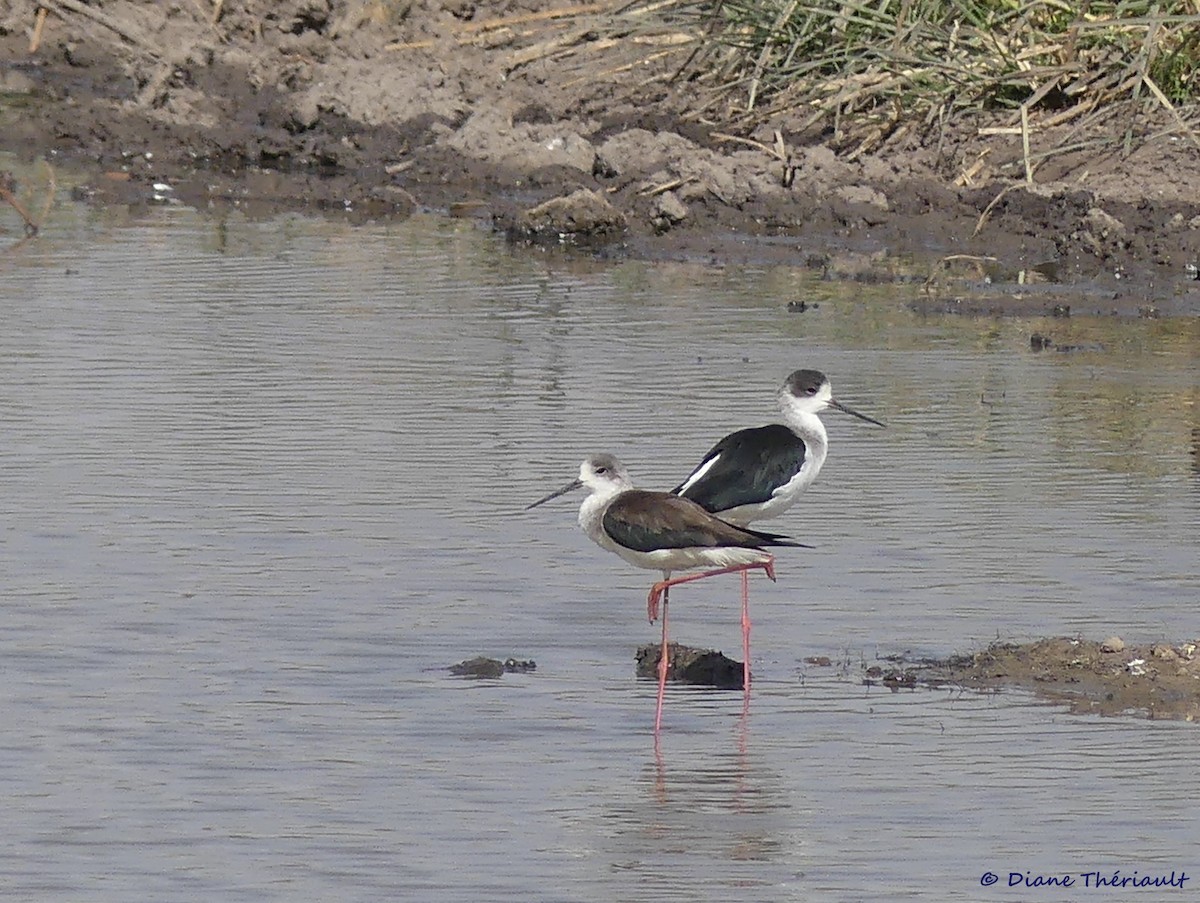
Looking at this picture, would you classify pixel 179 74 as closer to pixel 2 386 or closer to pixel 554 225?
pixel 554 225

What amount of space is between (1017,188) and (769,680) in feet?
26.2

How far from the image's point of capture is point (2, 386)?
11.1 m

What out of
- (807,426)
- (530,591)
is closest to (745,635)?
(530,591)

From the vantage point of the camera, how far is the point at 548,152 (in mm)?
16828

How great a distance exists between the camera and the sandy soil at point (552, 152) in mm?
14461

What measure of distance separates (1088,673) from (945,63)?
9.05 metres

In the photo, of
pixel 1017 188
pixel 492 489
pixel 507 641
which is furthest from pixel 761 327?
pixel 507 641

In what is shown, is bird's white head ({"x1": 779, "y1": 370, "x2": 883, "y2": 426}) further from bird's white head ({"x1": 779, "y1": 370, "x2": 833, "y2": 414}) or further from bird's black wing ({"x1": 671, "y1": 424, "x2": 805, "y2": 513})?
bird's black wing ({"x1": 671, "y1": 424, "x2": 805, "y2": 513})

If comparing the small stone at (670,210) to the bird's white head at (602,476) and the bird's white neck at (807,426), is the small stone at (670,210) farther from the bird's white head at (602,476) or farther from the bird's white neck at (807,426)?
the bird's white head at (602,476)

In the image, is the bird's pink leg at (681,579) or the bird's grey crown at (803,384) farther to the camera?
the bird's grey crown at (803,384)

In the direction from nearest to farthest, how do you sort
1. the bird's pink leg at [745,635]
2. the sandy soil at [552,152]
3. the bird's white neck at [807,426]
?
the bird's pink leg at [745,635]
the bird's white neck at [807,426]
the sandy soil at [552,152]

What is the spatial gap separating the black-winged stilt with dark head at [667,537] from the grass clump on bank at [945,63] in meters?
7.68

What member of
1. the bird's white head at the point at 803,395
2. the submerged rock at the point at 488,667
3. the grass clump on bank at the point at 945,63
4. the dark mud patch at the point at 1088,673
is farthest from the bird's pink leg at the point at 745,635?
the grass clump on bank at the point at 945,63

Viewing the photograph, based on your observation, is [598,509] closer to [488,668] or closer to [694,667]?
[694,667]
